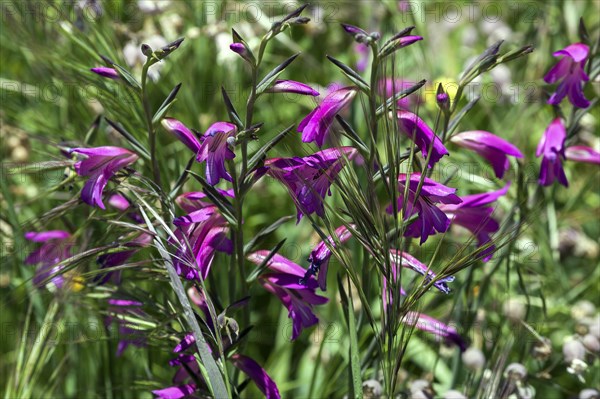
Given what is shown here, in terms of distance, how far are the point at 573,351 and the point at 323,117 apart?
574 mm

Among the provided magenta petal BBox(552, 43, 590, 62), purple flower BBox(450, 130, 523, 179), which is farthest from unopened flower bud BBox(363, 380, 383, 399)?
magenta petal BBox(552, 43, 590, 62)

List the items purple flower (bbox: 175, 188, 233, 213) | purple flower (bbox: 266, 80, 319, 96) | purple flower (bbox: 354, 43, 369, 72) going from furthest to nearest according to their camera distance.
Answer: purple flower (bbox: 354, 43, 369, 72) → purple flower (bbox: 175, 188, 233, 213) → purple flower (bbox: 266, 80, 319, 96)

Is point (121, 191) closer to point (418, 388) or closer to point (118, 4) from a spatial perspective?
point (418, 388)

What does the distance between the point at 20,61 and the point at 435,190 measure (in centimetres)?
177

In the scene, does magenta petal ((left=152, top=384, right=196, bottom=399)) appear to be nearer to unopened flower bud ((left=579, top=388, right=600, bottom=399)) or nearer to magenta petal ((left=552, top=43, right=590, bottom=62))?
unopened flower bud ((left=579, top=388, right=600, bottom=399))

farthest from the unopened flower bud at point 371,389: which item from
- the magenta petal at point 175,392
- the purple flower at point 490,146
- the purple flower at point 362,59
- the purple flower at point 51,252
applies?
the purple flower at point 362,59

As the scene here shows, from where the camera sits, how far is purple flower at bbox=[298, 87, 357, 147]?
82 centimetres

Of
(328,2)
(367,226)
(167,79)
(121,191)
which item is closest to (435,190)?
(367,226)

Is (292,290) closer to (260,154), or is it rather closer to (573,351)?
(260,154)

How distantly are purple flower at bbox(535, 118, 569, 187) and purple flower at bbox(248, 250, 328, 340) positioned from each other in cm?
45

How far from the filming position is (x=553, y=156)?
1134 millimetres

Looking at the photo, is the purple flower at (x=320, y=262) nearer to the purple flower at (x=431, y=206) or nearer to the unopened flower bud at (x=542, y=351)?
the purple flower at (x=431, y=206)

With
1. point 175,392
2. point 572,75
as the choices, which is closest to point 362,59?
point 572,75

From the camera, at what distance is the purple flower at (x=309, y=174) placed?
786 millimetres
